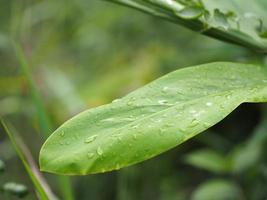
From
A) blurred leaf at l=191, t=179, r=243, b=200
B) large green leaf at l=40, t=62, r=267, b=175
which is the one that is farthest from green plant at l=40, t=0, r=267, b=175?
blurred leaf at l=191, t=179, r=243, b=200

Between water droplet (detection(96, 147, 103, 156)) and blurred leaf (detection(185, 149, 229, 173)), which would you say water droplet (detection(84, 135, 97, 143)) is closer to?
water droplet (detection(96, 147, 103, 156))

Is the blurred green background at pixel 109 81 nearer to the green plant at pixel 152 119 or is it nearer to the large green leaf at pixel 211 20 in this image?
the large green leaf at pixel 211 20

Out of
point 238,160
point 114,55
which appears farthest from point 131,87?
point 238,160

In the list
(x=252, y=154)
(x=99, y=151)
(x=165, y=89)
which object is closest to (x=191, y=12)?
(x=165, y=89)

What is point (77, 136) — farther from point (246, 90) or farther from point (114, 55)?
point (114, 55)

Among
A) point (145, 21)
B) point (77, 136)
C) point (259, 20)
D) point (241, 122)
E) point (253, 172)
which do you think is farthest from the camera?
point (145, 21)

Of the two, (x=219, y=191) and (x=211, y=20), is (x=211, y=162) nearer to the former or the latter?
(x=219, y=191)

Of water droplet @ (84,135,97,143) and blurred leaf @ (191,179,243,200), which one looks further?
blurred leaf @ (191,179,243,200)
